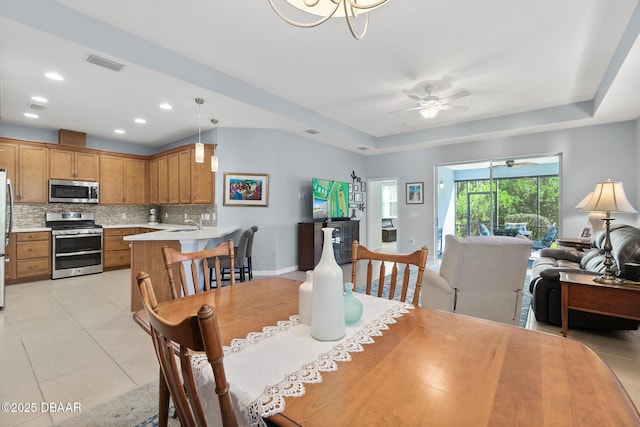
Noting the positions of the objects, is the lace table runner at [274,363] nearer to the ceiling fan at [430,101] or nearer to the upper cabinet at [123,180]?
the ceiling fan at [430,101]

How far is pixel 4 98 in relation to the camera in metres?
3.88

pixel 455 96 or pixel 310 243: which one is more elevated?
pixel 455 96

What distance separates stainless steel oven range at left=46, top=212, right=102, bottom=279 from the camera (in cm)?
509

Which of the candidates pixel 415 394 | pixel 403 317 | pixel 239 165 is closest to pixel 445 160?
pixel 239 165

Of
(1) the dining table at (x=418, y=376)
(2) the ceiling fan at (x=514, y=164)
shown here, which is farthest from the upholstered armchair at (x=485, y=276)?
(2) the ceiling fan at (x=514, y=164)

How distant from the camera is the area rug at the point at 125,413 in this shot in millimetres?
1696

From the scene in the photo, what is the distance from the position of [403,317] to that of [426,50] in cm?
300

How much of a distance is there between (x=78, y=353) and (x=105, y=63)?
2.63 m

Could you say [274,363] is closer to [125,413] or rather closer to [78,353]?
[125,413]

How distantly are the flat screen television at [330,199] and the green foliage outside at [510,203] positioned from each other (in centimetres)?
256

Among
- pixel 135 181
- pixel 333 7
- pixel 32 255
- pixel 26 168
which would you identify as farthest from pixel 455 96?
pixel 32 255

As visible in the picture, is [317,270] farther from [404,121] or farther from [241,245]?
[404,121]

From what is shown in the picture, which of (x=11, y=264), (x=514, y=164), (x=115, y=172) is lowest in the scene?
(x=11, y=264)

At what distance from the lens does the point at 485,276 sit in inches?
103
